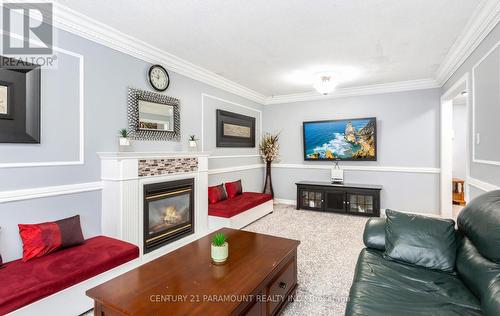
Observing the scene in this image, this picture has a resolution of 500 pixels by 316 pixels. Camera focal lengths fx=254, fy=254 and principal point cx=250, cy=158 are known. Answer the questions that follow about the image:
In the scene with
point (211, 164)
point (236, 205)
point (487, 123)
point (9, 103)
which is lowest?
point (236, 205)

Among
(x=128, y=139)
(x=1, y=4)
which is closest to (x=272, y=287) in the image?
(x=128, y=139)

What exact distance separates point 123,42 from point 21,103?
4.20 feet

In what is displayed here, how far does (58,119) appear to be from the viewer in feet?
8.13

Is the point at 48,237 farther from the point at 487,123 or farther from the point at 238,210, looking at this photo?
the point at 487,123

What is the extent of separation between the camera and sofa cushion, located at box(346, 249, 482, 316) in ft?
4.52

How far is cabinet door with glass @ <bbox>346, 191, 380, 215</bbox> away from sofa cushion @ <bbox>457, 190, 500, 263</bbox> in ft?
10.2

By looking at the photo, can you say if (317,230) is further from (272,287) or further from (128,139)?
(128,139)

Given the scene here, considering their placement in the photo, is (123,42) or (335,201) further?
(335,201)

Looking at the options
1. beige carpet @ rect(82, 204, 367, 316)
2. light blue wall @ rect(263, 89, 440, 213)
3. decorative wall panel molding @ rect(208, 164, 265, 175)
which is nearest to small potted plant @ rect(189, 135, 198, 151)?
decorative wall panel molding @ rect(208, 164, 265, 175)

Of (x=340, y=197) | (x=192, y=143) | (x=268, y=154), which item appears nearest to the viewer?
(x=192, y=143)

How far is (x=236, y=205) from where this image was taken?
4.25m

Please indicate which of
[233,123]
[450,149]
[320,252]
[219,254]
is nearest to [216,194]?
[233,123]

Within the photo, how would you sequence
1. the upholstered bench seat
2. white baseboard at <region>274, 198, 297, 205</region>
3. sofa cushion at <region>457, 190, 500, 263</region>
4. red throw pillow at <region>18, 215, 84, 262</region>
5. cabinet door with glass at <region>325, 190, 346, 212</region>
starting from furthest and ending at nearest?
white baseboard at <region>274, 198, 297, 205</region>
cabinet door with glass at <region>325, 190, 346, 212</region>
the upholstered bench seat
red throw pillow at <region>18, 215, 84, 262</region>
sofa cushion at <region>457, 190, 500, 263</region>

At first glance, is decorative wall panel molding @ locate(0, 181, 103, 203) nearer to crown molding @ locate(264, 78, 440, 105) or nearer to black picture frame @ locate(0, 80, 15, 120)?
black picture frame @ locate(0, 80, 15, 120)
